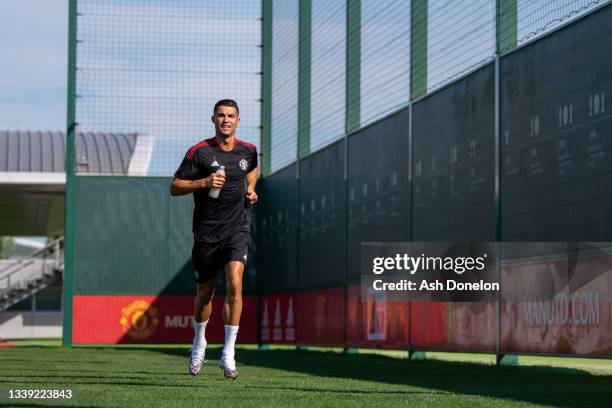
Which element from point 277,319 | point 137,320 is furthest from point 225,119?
point 137,320

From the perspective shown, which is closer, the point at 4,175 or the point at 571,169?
the point at 571,169

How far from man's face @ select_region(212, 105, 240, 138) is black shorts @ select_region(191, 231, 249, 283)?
2.50ft

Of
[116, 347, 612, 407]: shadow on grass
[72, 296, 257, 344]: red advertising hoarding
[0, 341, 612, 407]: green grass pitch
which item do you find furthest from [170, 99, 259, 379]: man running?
[72, 296, 257, 344]: red advertising hoarding

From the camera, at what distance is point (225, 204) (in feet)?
29.3

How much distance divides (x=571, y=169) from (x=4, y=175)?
2624cm

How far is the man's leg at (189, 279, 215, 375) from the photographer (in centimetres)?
920

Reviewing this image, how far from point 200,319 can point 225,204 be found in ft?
3.29

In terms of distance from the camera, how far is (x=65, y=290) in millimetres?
27984

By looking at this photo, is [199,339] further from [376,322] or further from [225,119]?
[376,322]

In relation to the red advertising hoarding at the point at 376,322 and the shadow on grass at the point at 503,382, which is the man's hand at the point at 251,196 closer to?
the shadow on grass at the point at 503,382

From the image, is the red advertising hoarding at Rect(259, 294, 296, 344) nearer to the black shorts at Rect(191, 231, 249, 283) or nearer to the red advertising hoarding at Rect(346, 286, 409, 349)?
the red advertising hoarding at Rect(346, 286, 409, 349)

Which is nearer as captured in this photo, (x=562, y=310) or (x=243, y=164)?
(x=243, y=164)

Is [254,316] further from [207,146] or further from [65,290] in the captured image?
[207,146]

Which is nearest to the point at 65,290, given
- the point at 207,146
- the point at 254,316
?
the point at 254,316
